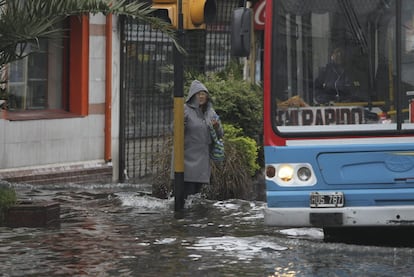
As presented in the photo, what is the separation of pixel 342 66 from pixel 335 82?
6.8 inches

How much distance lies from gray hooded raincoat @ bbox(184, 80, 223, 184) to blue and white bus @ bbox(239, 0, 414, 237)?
366cm

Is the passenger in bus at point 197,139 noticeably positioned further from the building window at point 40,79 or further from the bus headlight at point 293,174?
the building window at point 40,79

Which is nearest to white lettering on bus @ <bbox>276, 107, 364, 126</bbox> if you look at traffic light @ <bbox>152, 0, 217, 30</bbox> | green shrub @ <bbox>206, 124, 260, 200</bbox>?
traffic light @ <bbox>152, 0, 217, 30</bbox>

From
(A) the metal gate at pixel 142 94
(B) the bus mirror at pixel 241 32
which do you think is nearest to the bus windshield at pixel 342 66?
(B) the bus mirror at pixel 241 32

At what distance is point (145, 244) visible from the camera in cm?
1216

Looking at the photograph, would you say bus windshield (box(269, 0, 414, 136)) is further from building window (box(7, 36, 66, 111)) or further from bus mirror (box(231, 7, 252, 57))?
building window (box(7, 36, 66, 111))

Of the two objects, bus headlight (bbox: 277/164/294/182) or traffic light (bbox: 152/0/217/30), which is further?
traffic light (bbox: 152/0/217/30)

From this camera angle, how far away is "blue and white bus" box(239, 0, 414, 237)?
10.9m

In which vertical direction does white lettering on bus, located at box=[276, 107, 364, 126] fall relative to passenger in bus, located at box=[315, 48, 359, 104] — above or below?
below

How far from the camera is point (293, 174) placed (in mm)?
11125

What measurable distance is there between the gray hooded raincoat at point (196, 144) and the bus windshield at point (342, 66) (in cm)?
373

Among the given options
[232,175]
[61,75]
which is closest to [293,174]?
[232,175]

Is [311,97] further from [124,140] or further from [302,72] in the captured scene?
[124,140]

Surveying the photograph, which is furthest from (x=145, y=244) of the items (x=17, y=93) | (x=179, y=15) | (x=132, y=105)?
(x=132, y=105)
